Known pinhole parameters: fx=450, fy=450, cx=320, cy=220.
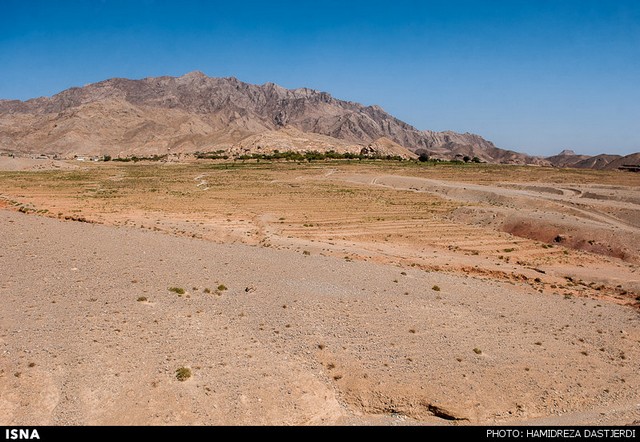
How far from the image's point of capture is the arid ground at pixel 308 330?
1210 cm

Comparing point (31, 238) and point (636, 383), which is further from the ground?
point (31, 238)

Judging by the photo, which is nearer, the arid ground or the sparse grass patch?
the arid ground

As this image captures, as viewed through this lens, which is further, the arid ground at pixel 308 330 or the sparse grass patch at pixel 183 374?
the sparse grass patch at pixel 183 374

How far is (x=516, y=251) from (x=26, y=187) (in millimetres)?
64027

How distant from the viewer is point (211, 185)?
73.4 metres

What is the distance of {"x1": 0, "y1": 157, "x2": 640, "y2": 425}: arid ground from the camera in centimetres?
1210

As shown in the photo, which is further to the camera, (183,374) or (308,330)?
(308,330)

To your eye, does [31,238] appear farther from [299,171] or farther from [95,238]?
[299,171]

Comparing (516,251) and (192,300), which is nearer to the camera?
Result: (192,300)

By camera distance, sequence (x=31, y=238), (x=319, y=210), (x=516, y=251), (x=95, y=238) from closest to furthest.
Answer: (x=31, y=238)
(x=95, y=238)
(x=516, y=251)
(x=319, y=210)

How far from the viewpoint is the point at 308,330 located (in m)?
16.1

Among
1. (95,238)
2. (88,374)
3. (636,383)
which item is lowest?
(636,383)

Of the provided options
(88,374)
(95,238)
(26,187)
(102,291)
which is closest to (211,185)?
(26,187)
